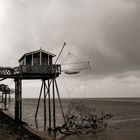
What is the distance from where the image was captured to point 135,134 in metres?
36.8

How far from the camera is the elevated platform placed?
116ft

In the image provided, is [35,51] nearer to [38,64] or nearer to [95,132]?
[38,64]

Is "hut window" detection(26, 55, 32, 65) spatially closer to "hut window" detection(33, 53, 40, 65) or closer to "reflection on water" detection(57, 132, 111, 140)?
"hut window" detection(33, 53, 40, 65)

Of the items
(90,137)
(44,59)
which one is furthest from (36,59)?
(90,137)

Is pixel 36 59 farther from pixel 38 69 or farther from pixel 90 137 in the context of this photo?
pixel 90 137

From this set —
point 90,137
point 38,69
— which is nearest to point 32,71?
point 38,69

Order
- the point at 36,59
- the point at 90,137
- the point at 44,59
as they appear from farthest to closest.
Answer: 1. the point at 44,59
2. the point at 36,59
3. the point at 90,137

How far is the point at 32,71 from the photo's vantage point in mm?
35531

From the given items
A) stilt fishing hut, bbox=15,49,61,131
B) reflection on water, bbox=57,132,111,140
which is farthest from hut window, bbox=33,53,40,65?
reflection on water, bbox=57,132,111,140

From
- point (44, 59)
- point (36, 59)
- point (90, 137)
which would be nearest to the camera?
point (90, 137)

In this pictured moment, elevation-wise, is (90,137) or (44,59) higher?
(44,59)

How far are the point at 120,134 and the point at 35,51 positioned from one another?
14.2 meters

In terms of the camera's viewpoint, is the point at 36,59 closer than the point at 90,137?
No

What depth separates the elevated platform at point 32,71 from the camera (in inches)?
1388
